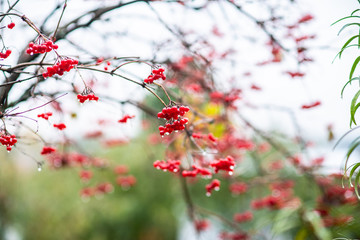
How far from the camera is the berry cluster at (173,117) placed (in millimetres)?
1265

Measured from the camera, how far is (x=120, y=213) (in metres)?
7.73

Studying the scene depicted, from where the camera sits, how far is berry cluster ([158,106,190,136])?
1.26 m

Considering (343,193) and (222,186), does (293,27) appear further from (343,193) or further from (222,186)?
(222,186)

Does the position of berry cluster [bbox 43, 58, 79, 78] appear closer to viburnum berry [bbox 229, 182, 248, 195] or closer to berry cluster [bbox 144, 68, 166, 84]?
berry cluster [bbox 144, 68, 166, 84]

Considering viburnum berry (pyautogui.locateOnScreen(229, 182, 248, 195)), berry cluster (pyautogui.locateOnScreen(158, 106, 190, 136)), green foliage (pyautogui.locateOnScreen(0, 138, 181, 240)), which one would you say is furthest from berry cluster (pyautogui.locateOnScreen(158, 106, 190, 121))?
green foliage (pyautogui.locateOnScreen(0, 138, 181, 240))

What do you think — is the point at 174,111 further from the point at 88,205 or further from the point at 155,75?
the point at 88,205

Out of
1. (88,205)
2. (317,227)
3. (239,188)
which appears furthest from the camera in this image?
(88,205)

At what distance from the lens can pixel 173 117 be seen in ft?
4.22

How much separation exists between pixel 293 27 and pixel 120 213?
6498mm

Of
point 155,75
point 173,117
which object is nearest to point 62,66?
point 155,75

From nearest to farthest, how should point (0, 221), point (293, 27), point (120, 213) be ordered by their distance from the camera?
point (293, 27)
point (0, 221)
point (120, 213)

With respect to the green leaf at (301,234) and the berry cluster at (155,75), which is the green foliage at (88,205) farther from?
the berry cluster at (155,75)

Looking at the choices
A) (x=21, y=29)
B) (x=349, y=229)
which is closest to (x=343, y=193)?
(x=349, y=229)

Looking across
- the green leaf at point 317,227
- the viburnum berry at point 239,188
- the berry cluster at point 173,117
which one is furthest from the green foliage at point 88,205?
the berry cluster at point 173,117
